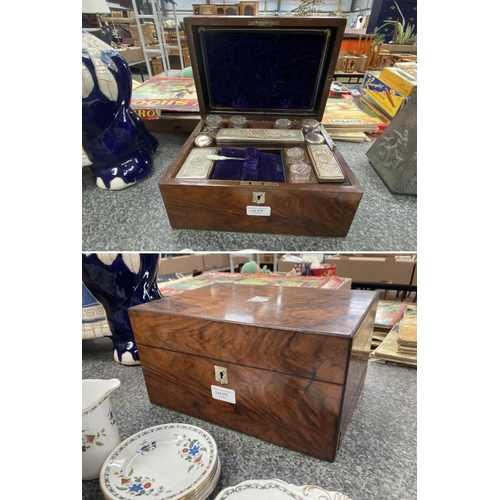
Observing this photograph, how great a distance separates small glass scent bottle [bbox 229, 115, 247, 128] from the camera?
0.97 meters

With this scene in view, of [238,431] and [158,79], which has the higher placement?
[158,79]

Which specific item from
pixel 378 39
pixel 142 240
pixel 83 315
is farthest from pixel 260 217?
pixel 378 39

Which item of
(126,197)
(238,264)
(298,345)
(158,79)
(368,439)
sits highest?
(158,79)

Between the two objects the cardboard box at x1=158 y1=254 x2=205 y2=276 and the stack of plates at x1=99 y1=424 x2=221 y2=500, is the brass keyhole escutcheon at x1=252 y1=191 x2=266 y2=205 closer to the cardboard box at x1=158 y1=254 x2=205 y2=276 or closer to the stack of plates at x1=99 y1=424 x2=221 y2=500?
the stack of plates at x1=99 y1=424 x2=221 y2=500

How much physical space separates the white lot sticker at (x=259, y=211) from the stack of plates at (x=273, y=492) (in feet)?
1.67

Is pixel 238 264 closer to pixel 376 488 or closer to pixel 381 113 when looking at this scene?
pixel 381 113

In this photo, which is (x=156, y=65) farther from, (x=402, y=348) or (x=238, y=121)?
(x=402, y=348)

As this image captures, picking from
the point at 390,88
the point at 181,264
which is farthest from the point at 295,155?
the point at 181,264

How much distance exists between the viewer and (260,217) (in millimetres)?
726

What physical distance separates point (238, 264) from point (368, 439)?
2.03 metres

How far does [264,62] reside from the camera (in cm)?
88

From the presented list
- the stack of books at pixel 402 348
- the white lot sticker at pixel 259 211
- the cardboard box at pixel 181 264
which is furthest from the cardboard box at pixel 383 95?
the cardboard box at pixel 181 264

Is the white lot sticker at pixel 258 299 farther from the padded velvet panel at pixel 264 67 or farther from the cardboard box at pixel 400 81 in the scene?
the cardboard box at pixel 400 81

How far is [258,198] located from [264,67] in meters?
0.47
